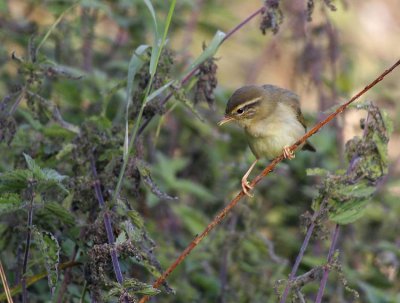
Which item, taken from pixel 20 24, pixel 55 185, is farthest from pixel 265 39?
pixel 55 185

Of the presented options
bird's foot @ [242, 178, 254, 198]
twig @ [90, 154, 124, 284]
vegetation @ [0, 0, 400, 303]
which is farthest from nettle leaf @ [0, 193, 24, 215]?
bird's foot @ [242, 178, 254, 198]

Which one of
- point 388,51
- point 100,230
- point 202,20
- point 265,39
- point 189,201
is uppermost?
point 388,51

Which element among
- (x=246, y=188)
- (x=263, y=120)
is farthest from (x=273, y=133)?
(x=246, y=188)

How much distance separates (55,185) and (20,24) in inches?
94.2

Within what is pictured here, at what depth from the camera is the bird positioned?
362 centimetres

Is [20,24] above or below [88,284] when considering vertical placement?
above

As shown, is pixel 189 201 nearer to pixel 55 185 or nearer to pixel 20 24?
pixel 20 24

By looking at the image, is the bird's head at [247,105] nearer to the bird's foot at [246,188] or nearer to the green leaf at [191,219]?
the bird's foot at [246,188]

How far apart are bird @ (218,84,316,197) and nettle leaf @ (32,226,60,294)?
3.48 feet

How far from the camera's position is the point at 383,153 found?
309cm

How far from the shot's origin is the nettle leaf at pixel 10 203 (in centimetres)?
279

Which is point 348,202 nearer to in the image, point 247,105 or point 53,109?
point 247,105

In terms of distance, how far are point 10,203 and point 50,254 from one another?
0.23 meters

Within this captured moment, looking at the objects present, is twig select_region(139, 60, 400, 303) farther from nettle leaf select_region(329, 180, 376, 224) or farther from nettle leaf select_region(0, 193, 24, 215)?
nettle leaf select_region(0, 193, 24, 215)
